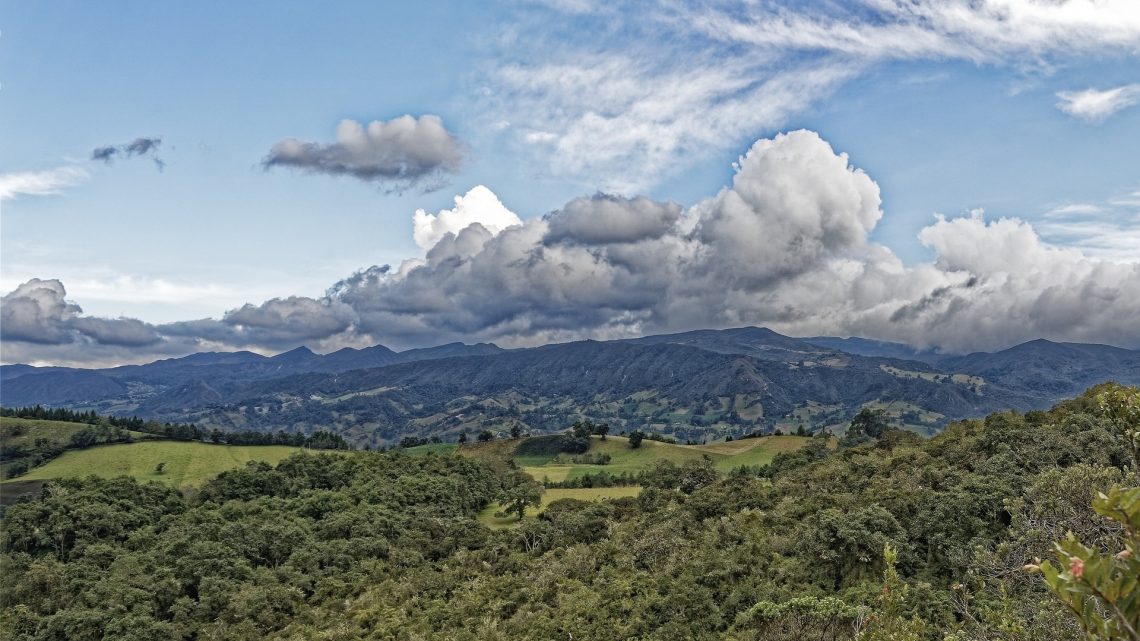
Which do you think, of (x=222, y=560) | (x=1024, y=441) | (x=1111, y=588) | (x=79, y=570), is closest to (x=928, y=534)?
(x=1024, y=441)

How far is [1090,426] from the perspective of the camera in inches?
2635

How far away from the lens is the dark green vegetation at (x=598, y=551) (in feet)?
120

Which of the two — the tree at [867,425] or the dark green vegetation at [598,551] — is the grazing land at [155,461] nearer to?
the dark green vegetation at [598,551]

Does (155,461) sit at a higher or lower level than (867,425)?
lower

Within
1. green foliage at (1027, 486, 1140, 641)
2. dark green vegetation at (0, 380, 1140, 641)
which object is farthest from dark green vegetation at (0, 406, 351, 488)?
green foliage at (1027, 486, 1140, 641)

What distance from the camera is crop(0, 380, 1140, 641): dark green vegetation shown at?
120 ft

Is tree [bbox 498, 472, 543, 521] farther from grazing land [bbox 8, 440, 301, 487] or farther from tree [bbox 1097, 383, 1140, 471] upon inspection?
tree [bbox 1097, 383, 1140, 471]

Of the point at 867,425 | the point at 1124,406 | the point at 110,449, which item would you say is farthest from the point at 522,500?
the point at 867,425

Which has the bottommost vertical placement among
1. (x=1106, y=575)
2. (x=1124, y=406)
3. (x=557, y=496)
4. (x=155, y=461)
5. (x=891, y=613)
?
(x=557, y=496)

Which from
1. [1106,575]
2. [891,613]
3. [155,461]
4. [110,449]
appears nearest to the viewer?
[1106,575]

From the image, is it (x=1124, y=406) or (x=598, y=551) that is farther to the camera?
(x=598, y=551)

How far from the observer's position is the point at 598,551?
2990 inches

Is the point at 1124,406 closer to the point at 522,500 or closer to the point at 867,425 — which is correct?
the point at 522,500

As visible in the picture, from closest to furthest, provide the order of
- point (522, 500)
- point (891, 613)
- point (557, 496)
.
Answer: point (891, 613) < point (522, 500) < point (557, 496)
